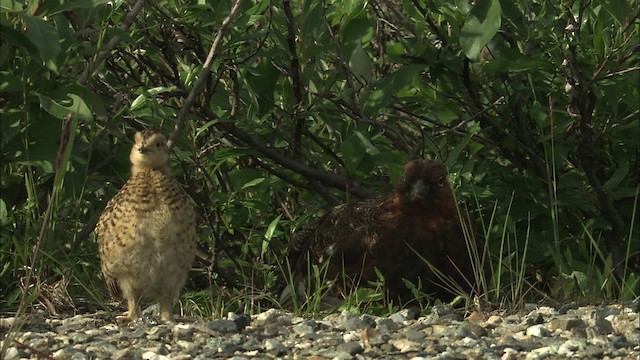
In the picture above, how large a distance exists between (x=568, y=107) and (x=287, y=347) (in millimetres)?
2933

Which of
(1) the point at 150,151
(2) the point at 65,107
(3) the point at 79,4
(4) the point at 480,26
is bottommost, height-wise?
(1) the point at 150,151

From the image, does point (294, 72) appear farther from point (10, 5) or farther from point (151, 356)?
point (151, 356)

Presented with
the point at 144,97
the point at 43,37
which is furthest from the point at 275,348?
the point at 144,97

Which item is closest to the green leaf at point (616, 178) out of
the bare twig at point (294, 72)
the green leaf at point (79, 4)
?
the bare twig at point (294, 72)

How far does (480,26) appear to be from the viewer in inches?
239

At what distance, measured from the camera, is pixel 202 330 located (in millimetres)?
4848

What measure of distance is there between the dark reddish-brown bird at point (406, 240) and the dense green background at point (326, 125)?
0.58ft

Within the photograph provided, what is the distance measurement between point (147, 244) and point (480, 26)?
1.83 meters

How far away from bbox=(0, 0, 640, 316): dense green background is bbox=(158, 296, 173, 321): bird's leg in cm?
18

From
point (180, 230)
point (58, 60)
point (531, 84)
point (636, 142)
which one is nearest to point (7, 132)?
point (58, 60)

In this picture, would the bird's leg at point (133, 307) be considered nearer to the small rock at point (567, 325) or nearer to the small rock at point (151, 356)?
the small rock at point (151, 356)

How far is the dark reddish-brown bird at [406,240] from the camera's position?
6770mm

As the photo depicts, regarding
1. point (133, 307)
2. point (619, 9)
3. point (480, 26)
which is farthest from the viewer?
point (619, 9)

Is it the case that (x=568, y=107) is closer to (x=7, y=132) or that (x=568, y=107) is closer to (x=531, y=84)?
(x=531, y=84)
